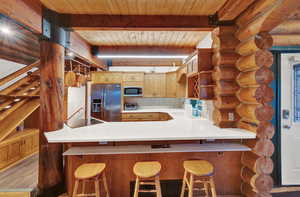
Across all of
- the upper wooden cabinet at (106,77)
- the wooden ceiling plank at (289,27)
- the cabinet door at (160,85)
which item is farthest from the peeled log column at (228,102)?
the upper wooden cabinet at (106,77)

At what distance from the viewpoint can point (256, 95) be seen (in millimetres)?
1756

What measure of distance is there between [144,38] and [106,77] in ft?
7.23

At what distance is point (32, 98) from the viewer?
12.3 ft

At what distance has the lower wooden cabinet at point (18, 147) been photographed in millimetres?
2838

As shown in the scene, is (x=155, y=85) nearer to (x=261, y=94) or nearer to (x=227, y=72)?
(x=227, y=72)

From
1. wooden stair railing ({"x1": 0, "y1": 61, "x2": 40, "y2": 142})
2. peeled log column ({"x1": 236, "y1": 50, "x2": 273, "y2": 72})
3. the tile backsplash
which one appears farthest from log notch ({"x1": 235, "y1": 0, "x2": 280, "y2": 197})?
wooden stair railing ({"x1": 0, "y1": 61, "x2": 40, "y2": 142})

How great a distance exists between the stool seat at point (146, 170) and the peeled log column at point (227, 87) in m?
1.38

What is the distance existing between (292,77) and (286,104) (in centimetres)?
45

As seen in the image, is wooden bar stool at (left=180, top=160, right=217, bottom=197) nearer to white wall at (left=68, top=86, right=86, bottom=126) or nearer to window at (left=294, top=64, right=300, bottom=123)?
window at (left=294, top=64, right=300, bottom=123)

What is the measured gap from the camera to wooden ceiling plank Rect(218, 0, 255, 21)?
1720mm

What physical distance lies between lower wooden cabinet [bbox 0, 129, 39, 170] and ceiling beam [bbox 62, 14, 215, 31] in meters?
2.75

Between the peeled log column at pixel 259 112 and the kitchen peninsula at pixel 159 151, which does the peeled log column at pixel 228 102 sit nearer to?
the peeled log column at pixel 259 112

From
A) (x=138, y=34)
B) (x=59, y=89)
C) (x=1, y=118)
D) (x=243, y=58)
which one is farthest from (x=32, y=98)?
(x=243, y=58)

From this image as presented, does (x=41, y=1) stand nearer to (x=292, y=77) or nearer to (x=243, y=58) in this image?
(x=243, y=58)
